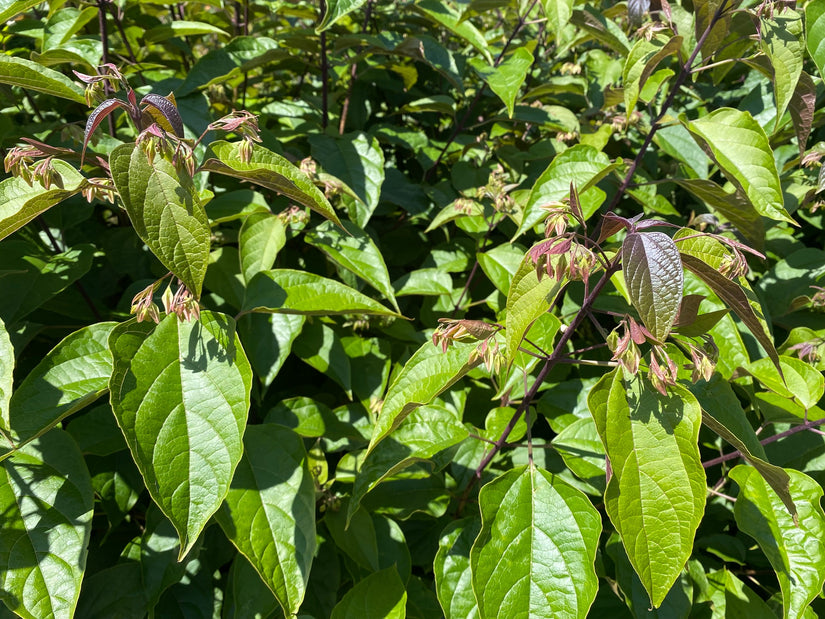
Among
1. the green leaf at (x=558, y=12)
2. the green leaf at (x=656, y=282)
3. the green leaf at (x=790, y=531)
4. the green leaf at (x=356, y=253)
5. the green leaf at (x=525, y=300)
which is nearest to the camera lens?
the green leaf at (x=656, y=282)

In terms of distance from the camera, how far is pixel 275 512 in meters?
1.27

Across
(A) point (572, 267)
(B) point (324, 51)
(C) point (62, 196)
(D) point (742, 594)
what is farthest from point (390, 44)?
(D) point (742, 594)

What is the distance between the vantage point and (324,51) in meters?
2.00

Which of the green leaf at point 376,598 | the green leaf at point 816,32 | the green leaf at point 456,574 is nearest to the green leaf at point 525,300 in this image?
the green leaf at point 456,574

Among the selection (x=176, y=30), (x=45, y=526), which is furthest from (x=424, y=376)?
(x=176, y=30)

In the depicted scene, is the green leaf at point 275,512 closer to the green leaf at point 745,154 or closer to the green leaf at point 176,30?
the green leaf at point 745,154

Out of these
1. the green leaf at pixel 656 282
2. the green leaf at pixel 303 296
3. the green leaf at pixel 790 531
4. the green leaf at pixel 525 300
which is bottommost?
the green leaf at pixel 790 531

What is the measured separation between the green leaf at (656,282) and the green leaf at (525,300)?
0.13 m

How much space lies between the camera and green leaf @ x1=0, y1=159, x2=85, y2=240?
1095 millimetres

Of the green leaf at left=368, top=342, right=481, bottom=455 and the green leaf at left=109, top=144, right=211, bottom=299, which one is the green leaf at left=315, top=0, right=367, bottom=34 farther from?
the green leaf at left=368, top=342, right=481, bottom=455

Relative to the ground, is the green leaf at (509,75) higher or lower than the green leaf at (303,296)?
higher

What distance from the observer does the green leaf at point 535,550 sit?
1.17 metres

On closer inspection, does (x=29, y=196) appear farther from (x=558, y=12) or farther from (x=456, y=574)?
(x=558, y=12)

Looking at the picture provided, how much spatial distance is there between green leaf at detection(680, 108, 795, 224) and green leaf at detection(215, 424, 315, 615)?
1311 millimetres
